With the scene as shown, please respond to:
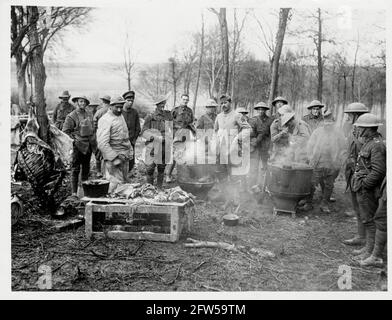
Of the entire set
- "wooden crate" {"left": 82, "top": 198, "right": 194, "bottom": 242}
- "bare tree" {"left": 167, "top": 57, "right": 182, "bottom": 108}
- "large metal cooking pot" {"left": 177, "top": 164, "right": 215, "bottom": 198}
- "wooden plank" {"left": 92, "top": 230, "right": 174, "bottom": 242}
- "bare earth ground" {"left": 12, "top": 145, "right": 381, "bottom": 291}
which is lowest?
"bare earth ground" {"left": 12, "top": 145, "right": 381, "bottom": 291}

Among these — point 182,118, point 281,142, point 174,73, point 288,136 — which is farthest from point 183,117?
point 174,73

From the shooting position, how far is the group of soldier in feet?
15.7

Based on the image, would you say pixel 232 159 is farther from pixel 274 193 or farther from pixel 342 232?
pixel 342 232

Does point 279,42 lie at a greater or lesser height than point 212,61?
lesser

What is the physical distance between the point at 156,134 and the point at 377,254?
480cm

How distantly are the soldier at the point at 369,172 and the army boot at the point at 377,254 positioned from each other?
0.73 feet

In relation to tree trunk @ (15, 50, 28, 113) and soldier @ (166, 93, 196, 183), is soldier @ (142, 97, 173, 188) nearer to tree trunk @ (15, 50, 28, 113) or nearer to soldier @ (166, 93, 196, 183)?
soldier @ (166, 93, 196, 183)

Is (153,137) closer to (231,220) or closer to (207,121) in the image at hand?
(207,121)

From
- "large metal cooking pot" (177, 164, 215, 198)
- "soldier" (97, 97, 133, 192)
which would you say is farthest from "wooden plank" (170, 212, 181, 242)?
"large metal cooking pot" (177, 164, 215, 198)

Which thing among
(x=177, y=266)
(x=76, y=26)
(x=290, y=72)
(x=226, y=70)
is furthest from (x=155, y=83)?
(x=177, y=266)

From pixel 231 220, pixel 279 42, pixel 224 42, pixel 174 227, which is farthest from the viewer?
pixel 224 42

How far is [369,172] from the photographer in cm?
479

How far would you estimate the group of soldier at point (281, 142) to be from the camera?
4.79 metres

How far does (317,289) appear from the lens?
4266 millimetres
